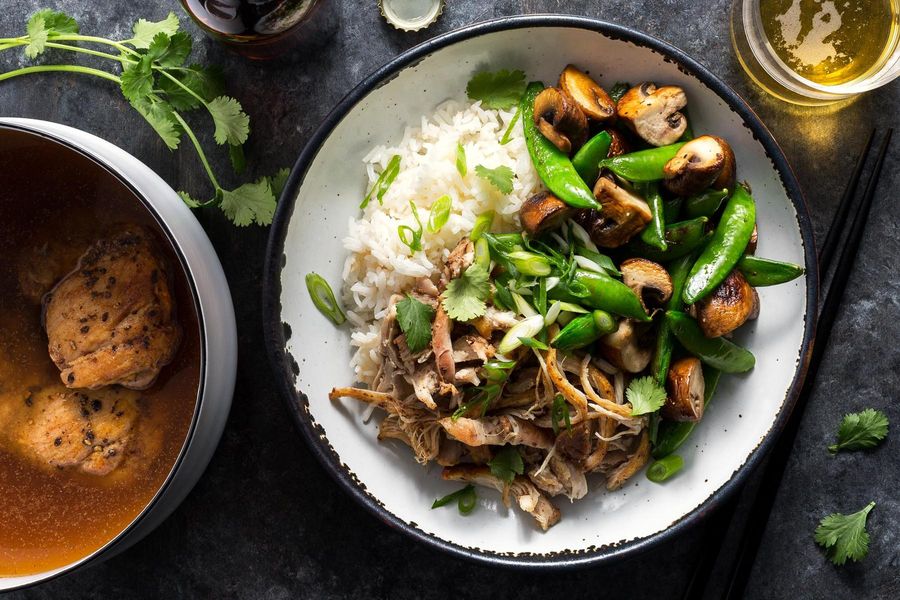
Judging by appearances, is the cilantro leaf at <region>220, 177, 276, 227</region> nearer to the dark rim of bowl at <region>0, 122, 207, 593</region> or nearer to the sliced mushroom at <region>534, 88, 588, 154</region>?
the dark rim of bowl at <region>0, 122, 207, 593</region>

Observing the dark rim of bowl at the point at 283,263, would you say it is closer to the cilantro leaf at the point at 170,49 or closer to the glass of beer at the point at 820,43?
the glass of beer at the point at 820,43

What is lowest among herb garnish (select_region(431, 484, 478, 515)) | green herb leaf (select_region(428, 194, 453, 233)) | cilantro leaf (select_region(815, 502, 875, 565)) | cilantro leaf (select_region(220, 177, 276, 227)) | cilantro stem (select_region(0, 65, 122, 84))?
cilantro leaf (select_region(815, 502, 875, 565))

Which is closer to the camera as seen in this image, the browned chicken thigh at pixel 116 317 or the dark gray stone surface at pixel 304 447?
the browned chicken thigh at pixel 116 317

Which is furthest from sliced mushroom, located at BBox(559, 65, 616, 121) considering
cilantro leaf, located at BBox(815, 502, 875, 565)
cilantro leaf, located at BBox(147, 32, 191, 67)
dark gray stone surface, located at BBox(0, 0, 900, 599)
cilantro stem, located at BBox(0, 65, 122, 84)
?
cilantro leaf, located at BBox(815, 502, 875, 565)

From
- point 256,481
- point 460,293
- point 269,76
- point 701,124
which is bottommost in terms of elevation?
point 256,481

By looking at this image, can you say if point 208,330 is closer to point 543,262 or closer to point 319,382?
point 319,382

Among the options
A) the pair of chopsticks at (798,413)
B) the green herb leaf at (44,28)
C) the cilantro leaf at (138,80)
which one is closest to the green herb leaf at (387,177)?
the cilantro leaf at (138,80)

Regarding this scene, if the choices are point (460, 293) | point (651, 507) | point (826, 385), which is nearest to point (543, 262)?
point (460, 293)
